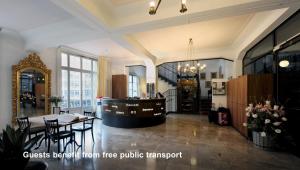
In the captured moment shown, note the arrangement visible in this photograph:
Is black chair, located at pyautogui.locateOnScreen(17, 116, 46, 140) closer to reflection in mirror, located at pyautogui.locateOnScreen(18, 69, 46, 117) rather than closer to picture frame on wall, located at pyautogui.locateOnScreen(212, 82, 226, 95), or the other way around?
reflection in mirror, located at pyautogui.locateOnScreen(18, 69, 46, 117)

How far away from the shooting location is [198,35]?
5.75m

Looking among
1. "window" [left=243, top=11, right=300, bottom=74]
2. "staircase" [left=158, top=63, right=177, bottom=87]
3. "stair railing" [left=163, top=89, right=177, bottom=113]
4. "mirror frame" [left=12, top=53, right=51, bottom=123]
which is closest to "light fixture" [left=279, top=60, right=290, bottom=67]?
"window" [left=243, top=11, right=300, bottom=74]

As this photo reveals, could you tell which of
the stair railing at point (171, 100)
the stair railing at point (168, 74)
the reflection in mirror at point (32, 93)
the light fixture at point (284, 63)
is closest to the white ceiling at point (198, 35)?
the light fixture at point (284, 63)

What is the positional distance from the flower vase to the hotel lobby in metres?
0.03

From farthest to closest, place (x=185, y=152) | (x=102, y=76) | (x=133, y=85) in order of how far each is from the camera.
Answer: (x=133, y=85) → (x=102, y=76) → (x=185, y=152)

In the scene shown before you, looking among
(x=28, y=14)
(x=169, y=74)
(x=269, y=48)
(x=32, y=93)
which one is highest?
(x=28, y=14)

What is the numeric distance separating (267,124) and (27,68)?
24.8 ft

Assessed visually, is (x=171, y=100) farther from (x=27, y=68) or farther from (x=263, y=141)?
(x=27, y=68)

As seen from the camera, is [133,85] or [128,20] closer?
[128,20]

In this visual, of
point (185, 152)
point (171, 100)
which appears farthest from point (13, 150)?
point (171, 100)

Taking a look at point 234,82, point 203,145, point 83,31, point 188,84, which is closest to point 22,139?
point 83,31

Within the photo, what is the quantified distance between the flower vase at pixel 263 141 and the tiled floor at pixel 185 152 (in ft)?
0.66

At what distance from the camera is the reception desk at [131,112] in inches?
257

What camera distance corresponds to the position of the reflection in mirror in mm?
5496
